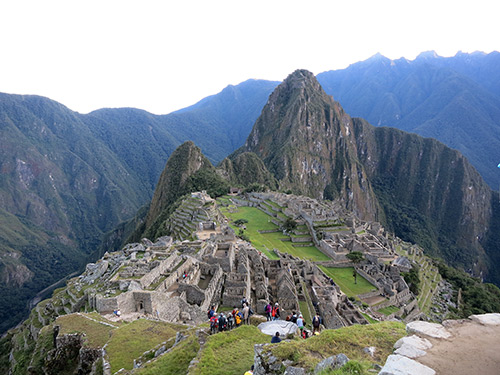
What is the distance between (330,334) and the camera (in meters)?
9.62

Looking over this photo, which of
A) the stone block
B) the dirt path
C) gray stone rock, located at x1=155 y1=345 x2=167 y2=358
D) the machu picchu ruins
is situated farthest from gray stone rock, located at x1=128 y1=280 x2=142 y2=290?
the stone block

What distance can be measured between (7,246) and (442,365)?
613ft

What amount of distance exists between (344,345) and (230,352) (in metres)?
3.75

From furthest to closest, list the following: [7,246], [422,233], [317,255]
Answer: [422,233] → [7,246] → [317,255]

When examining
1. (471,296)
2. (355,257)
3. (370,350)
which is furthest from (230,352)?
(471,296)

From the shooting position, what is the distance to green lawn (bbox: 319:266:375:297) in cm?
3989

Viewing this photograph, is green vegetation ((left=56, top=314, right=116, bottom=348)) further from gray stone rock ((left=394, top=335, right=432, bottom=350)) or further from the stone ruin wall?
gray stone rock ((left=394, top=335, right=432, bottom=350))

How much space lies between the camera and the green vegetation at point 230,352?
9.34 metres

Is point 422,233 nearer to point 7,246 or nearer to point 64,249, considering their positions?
point 64,249

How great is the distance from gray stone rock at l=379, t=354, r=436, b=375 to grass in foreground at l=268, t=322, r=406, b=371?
1132 millimetres

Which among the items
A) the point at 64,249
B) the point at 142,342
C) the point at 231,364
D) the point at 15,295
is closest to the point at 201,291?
the point at 142,342

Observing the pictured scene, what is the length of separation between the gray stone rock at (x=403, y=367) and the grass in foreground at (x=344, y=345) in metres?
1.13

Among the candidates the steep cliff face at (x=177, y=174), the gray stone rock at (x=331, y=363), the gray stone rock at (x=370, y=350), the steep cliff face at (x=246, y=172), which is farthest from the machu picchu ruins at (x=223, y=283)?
the steep cliff face at (x=246, y=172)

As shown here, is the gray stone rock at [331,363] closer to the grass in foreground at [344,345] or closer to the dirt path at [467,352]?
the grass in foreground at [344,345]
